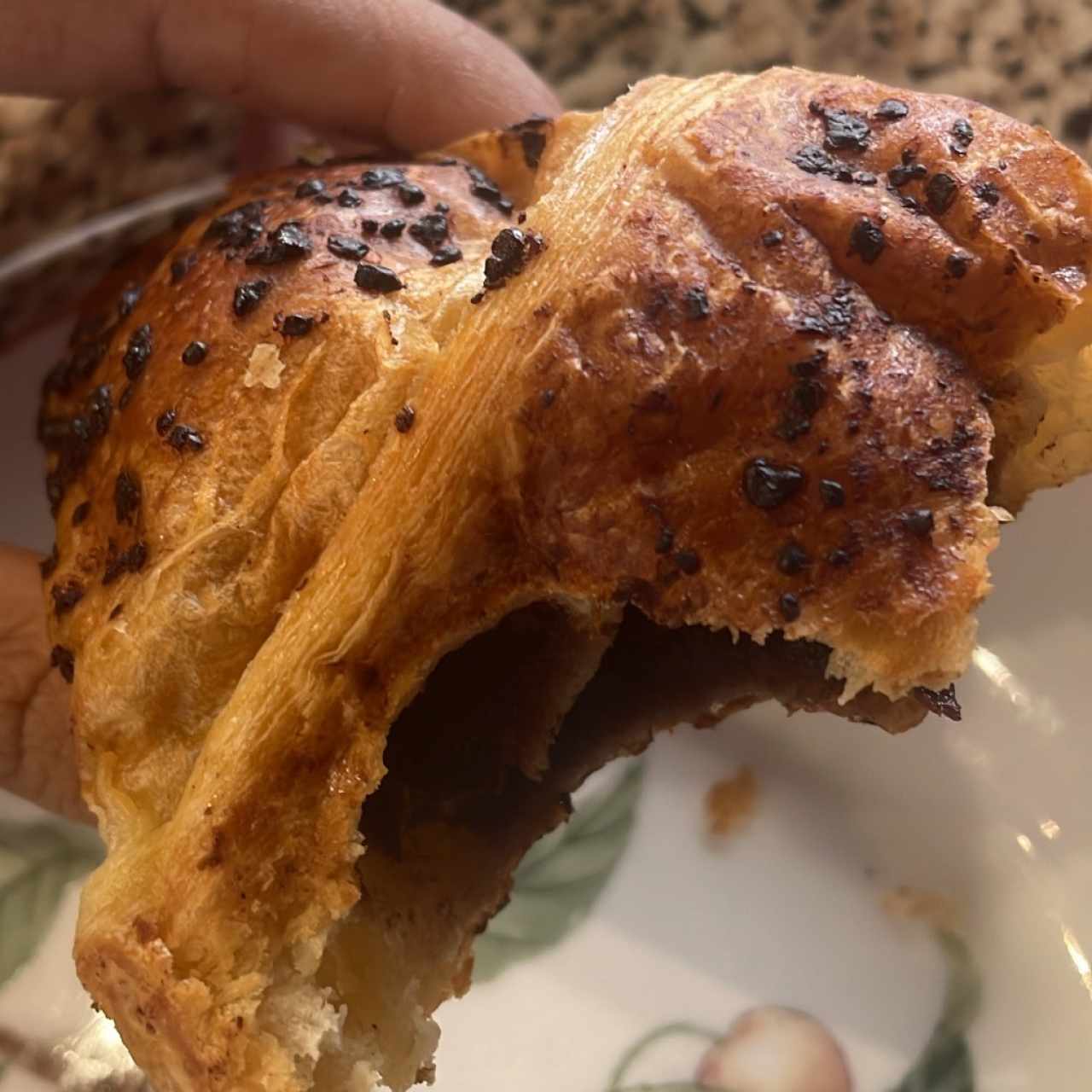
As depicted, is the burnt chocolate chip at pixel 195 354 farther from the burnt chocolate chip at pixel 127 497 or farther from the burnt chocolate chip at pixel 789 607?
the burnt chocolate chip at pixel 789 607

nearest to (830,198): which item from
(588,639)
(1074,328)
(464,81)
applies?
(1074,328)

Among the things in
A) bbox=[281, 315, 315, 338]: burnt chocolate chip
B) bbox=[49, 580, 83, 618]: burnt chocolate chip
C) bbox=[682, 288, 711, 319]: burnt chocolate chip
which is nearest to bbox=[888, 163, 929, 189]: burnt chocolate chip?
bbox=[682, 288, 711, 319]: burnt chocolate chip

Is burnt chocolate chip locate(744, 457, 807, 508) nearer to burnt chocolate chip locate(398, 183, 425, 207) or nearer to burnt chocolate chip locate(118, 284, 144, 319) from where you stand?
burnt chocolate chip locate(398, 183, 425, 207)

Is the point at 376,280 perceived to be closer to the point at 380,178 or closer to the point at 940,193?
the point at 380,178

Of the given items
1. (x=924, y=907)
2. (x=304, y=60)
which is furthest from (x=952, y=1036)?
(x=304, y=60)

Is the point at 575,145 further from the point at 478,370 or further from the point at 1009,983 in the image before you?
the point at 1009,983
